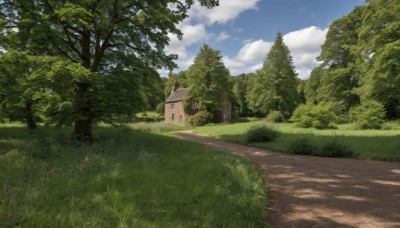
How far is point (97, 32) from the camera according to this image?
14945mm

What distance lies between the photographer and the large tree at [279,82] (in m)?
45.3

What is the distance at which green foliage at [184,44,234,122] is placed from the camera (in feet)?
143

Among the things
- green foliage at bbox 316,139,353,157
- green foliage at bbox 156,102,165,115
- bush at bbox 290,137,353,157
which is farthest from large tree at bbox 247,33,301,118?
green foliage at bbox 156,102,165,115

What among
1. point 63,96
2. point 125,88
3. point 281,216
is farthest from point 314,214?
point 63,96

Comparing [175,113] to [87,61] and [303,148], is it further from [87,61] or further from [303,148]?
[303,148]

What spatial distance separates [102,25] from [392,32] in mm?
19234

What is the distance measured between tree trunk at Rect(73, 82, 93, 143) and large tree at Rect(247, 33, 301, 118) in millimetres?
35384

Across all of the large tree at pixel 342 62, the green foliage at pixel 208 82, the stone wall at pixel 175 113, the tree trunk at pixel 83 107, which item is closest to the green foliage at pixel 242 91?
the stone wall at pixel 175 113

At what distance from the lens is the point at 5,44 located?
1405cm

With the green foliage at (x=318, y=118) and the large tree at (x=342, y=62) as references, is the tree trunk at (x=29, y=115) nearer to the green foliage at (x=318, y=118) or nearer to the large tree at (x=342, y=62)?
the green foliage at (x=318, y=118)

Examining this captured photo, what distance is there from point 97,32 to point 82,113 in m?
4.65

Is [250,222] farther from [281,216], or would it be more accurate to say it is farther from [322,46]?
[322,46]

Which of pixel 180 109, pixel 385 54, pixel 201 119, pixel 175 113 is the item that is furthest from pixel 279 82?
pixel 385 54

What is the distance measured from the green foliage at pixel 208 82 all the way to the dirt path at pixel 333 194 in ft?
106
